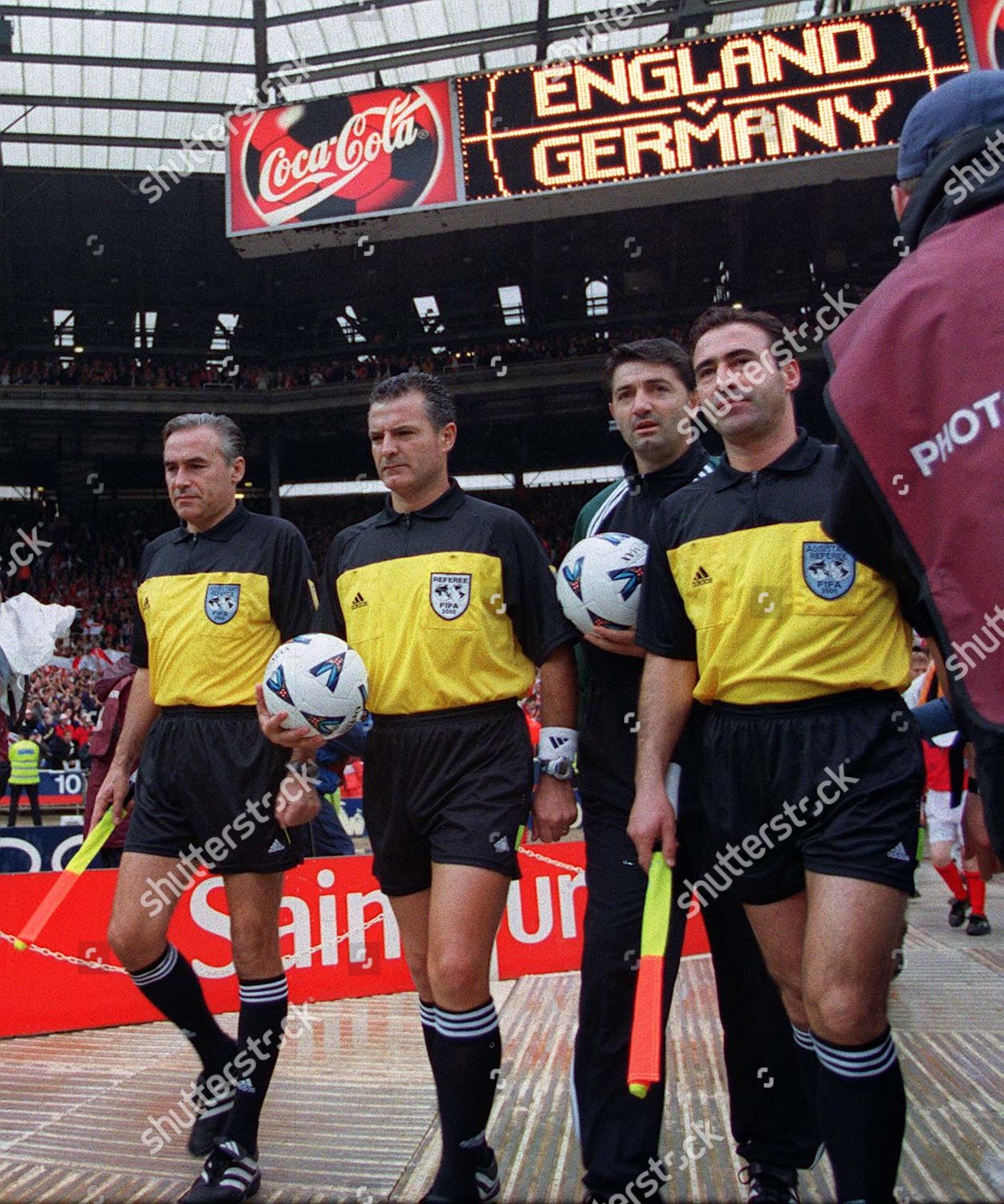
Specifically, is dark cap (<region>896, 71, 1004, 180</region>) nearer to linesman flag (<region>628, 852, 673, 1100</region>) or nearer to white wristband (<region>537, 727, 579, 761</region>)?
linesman flag (<region>628, 852, 673, 1100</region>)

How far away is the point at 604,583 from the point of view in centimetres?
295

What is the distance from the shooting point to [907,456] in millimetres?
1432

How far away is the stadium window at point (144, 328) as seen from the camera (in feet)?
98.4

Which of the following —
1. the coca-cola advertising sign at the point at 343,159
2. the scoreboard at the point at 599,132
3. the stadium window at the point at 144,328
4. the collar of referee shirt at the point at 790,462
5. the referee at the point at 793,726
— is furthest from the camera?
the stadium window at the point at 144,328

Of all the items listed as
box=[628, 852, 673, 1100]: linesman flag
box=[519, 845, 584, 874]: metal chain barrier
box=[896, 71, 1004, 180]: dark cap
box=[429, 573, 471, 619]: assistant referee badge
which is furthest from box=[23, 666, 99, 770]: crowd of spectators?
box=[896, 71, 1004, 180]: dark cap

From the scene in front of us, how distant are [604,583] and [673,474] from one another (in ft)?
1.82

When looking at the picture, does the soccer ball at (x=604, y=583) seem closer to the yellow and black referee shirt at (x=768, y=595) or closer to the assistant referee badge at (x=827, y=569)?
the yellow and black referee shirt at (x=768, y=595)

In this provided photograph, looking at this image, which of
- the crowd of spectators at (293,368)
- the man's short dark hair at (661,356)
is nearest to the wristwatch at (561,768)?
the man's short dark hair at (661,356)

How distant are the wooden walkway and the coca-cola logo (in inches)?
589

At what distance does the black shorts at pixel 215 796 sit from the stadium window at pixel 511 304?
27.6 m

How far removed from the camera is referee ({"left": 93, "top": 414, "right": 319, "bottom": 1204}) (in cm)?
337

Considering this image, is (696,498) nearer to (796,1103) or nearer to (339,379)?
(796,1103)

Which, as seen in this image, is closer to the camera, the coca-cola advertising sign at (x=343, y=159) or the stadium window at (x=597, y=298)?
the coca-cola advertising sign at (x=343, y=159)

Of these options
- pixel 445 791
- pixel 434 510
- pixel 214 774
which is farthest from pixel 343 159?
pixel 445 791
